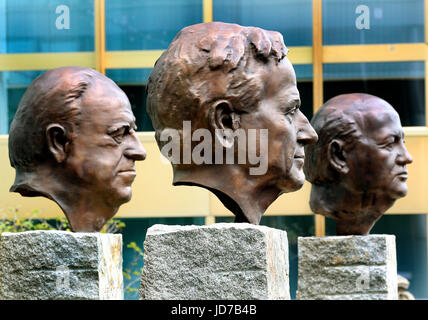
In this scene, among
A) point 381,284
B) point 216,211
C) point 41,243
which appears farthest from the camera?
point 216,211

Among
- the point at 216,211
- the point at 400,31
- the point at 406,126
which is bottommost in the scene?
the point at 216,211

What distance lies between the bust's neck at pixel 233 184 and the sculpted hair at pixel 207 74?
27 centimetres

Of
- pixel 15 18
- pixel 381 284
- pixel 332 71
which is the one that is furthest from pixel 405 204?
pixel 15 18

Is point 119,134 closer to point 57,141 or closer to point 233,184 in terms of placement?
point 57,141

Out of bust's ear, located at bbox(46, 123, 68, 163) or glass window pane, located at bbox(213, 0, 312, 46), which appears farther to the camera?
glass window pane, located at bbox(213, 0, 312, 46)

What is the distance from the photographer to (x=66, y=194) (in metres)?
5.22

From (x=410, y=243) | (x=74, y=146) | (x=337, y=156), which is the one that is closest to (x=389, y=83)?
(x=410, y=243)

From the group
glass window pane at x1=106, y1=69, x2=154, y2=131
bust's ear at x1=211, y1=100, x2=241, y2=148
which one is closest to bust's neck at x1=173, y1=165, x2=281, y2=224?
bust's ear at x1=211, y1=100, x2=241, y2=148

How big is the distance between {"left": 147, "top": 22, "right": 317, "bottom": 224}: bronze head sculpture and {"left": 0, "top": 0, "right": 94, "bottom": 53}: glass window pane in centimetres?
564

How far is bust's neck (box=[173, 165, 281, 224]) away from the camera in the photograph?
4.96m

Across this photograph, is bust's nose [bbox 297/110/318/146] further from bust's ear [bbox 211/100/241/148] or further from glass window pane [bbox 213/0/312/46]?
glass window pane [bbox 213/0/312/46]

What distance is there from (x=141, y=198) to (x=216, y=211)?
0.89 meters

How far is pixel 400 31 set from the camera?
10.6 meters

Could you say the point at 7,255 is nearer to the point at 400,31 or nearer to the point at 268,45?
the point at 268,45
